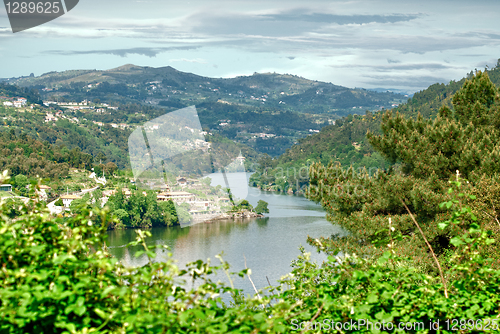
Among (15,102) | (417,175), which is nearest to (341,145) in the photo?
(417,175)

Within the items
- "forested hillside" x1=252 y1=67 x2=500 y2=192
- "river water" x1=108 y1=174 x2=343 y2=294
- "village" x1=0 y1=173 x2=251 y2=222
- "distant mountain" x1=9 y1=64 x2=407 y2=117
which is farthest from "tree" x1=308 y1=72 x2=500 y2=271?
"distant mountain" x1=9 y1=64 x2=407 y2=117

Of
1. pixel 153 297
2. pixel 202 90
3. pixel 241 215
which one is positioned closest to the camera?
pixel 153 297

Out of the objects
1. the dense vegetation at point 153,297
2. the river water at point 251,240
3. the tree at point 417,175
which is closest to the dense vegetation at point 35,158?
the river water at point 251,240

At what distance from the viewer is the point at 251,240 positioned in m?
21.1

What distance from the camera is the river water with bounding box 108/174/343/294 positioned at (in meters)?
15.2

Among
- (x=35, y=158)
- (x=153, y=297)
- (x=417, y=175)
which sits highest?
(x=153, y=297)

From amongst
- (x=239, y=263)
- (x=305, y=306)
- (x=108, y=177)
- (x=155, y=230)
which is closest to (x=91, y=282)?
(x=305, y=306)

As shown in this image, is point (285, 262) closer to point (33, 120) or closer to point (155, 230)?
point (155, 230)

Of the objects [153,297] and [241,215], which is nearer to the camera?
[153,297]

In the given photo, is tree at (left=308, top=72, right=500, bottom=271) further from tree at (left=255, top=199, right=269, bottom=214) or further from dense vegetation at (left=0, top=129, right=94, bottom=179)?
dense vegetation at (left=0, top=129, right=94, bottom=179)

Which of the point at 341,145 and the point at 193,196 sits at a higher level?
the point at 193,196

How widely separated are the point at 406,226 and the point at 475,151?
5.56 feet

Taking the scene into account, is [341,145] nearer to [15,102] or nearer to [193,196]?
[193,196]

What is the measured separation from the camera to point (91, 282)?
1.18m
